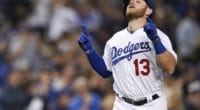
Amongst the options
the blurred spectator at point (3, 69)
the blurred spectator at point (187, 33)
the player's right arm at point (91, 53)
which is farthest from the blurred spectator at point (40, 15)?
the player's right arm at point (91, 53)

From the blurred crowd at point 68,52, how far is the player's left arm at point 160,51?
316 cm

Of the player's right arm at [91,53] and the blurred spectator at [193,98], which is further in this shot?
the blurred spectator at [193,98]

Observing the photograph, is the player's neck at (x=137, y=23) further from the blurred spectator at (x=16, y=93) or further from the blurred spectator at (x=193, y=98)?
the blurred spectator at (x=16, y=93)

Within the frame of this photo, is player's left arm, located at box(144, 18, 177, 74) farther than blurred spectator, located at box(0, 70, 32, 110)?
No

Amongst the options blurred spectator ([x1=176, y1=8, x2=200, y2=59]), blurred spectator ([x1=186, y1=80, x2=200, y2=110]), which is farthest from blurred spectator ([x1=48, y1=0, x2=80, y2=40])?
blurred spectator ([x1=186, y1=80, x2=200, y2=110])

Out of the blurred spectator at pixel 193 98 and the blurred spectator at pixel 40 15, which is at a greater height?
the blurred spectator at pixel 193 98

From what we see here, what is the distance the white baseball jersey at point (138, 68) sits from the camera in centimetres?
711

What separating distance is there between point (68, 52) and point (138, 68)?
6075mm

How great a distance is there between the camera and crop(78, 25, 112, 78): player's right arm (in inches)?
288

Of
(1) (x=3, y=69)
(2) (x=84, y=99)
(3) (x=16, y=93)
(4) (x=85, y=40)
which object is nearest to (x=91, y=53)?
(4) (x=85, y=40)

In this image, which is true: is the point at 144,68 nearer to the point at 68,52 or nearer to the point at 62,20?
the point at 68,52

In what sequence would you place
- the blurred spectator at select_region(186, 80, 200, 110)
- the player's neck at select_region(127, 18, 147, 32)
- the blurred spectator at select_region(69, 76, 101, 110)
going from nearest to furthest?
the player's neck at select_region(127, 18, 147, 32) → the blurred spectator at select_region(186, 80, 200, 110) → the blurred spectator at select_region(69, 76, 101, 110)

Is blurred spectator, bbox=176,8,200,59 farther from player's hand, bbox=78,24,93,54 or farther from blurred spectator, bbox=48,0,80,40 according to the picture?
player's hand, bbox=78,24,93,54

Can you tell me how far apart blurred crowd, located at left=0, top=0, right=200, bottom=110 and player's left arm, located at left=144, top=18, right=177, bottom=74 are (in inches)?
124
